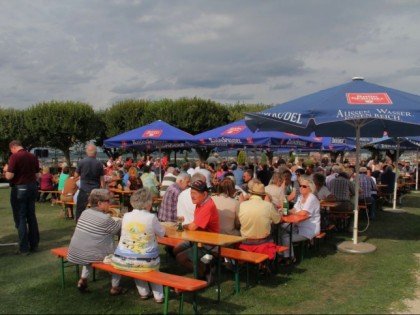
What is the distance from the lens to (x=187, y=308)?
171 inches

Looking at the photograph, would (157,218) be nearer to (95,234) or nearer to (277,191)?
(95,234)

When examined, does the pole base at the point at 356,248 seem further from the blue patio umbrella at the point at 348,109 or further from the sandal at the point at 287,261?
the sandal at the point at 287,261

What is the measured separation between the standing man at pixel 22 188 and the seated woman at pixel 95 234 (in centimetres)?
241

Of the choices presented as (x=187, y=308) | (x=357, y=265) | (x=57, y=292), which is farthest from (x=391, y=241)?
(x=57, y=292)

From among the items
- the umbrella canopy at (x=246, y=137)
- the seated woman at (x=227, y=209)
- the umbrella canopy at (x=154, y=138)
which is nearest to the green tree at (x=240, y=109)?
the umbrella canopy at (x=154, y=138)

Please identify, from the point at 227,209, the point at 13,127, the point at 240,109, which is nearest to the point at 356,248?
the point at 227,209

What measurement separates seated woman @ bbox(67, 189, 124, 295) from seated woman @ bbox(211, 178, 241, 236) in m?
1.39

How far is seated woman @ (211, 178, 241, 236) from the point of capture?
5.36 m

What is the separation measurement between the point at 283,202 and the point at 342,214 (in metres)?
2.27

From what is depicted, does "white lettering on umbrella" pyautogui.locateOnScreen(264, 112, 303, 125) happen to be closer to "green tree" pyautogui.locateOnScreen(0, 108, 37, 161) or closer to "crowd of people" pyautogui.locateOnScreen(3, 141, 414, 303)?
"crowd of people" pyautogui.locateOnScreen(3, 141, 414, 303)

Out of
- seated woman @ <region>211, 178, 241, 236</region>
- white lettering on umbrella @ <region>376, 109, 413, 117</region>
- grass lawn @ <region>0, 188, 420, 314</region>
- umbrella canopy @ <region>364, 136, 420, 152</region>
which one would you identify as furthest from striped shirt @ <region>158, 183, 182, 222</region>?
umbrella canopy @ <region>364, 136, 420, 152</region>

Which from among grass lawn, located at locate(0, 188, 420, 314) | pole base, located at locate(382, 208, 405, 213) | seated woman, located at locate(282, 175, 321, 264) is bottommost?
grass lawn, located at locate(0, 188, 420, 314)

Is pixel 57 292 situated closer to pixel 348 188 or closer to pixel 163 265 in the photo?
pixel 163 265

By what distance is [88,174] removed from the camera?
7.54 m
